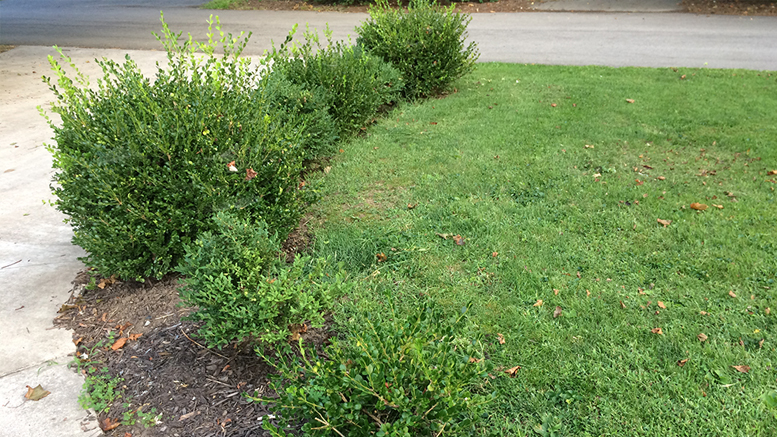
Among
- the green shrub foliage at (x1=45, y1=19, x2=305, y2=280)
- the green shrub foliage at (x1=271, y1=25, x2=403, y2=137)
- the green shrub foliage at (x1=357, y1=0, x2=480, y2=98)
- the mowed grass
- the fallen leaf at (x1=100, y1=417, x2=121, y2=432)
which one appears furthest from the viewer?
the green shrub foliage at (x1=357, y1=0, x2=480, y2=98)

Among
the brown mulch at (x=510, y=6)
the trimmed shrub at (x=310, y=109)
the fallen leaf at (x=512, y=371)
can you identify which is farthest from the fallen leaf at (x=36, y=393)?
the brown mulch at (x=510, y=6)

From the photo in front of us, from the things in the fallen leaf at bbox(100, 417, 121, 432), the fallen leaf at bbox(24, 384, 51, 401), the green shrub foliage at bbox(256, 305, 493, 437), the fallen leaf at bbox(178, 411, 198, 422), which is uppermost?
the green shrub foliage at bbox(256, 305, 493, 437)

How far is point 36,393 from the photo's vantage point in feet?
9.51

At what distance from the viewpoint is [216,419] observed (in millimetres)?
2711

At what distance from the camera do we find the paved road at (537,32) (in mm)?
9711

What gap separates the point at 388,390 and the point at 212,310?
3.98 feet

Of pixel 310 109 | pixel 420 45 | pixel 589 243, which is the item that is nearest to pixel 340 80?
pixel 310 109

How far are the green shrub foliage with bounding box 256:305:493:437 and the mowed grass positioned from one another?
0.55 metres

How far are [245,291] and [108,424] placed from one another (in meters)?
0.95

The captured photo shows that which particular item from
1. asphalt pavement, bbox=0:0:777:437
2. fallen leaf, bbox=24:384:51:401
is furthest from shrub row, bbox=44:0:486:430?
fallen leaf, bbox=24:384:51:401

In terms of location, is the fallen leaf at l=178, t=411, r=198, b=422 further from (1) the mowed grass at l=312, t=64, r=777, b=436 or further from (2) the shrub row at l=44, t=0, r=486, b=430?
(1) the mowed grass at l=312, t=64, r=777, b=436

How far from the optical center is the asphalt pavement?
10.1 ft

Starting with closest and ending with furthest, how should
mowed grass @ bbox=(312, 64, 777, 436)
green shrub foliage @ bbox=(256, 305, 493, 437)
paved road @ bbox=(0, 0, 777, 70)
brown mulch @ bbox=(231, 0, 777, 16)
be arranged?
green shrub foliage @ bbox=(256, 305, 493, 437)
mowed grass @ bbox=(312, 64, 777, 436)
paved road @ bbox=(0, 0, 777, 70)
brown mulch @ bbox=(231, 0, 777, 16)

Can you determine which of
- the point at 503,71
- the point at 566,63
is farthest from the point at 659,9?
the point at 503,71
